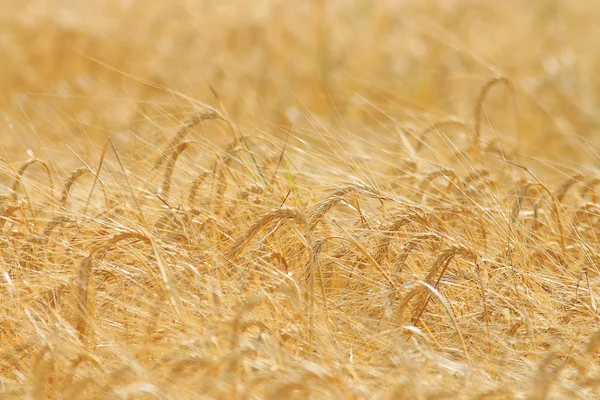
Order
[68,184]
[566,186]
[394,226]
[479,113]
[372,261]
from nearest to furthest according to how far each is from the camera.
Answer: [372,261]
[394,226]
[68,184]
[566,186]
[479,113]

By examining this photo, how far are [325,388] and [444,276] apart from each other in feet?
1.96

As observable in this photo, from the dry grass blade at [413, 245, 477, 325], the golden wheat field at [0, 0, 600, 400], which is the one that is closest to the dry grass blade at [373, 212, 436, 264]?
the golden wheat field at [0, 0, 600, 400]

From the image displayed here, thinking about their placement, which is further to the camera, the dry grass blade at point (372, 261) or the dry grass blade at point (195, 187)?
the dry grass blade at point (195, 187)

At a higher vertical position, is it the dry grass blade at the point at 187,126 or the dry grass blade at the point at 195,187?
the dry grass blade at the point at 187,126

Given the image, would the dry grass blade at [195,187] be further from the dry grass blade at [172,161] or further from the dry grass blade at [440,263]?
the dry grass blade at [440,263]

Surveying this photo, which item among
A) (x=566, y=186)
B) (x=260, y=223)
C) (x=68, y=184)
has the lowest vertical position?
(x=68, y=184)

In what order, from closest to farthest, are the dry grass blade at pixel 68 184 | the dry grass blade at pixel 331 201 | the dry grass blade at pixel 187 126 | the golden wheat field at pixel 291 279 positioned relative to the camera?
the golden wheat field at pixel 291 279 → the dry grass blade at pixel 331 201 → the dry grass blade at pixel 68 184 → the dry grass blade at pixel 187 126

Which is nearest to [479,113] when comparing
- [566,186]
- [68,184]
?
[566,186]

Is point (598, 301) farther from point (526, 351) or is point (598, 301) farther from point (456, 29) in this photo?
point (456, 29)

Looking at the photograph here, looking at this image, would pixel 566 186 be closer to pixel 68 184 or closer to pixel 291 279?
pixel 291 279

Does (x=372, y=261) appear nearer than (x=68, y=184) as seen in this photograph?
Yes

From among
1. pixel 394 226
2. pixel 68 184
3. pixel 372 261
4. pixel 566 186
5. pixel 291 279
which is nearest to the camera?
pixel 291 279

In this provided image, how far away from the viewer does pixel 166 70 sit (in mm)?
5648

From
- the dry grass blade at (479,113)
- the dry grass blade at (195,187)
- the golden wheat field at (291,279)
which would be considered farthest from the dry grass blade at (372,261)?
the dry grass blade at (479,113)
